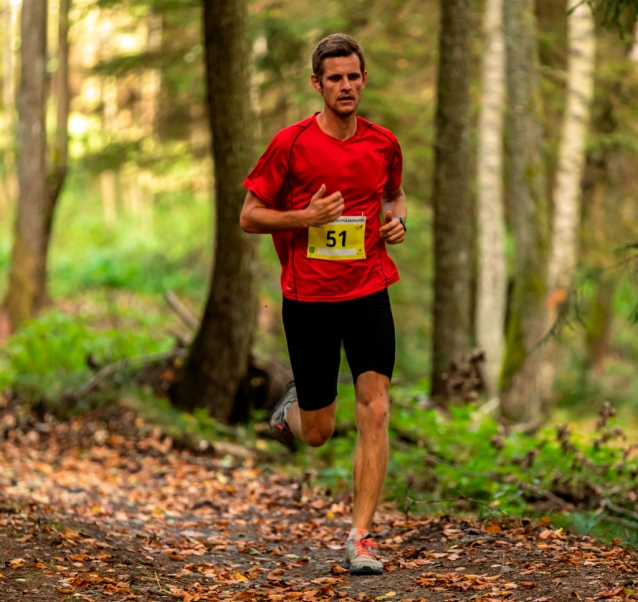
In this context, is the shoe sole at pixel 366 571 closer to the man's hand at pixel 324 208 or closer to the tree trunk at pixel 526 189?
the man's hand at pixel 324 208

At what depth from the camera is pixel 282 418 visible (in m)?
6.05

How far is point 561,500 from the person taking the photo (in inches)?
275

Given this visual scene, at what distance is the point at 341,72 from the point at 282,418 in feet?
7.51

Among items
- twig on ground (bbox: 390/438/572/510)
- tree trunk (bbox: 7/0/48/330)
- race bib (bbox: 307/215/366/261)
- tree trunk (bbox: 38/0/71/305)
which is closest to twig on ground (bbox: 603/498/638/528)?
twig on ground (bbox: 390/438/572/510)

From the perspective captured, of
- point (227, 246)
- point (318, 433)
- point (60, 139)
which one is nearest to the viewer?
point (318, 433)

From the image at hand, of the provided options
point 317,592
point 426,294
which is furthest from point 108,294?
point 317,592

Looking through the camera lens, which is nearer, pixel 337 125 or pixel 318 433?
pixel 337 125

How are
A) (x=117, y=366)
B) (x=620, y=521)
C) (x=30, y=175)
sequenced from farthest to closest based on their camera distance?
(x=30, y=175), (x=117, y=366), (x=620, y=521)

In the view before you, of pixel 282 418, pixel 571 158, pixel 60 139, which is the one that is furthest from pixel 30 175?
pixel 282 418

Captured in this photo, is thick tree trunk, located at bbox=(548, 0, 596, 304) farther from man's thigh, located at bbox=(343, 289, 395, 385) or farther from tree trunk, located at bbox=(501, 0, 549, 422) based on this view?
man's thigh, located at bbox=(343, 289, 395, 385)

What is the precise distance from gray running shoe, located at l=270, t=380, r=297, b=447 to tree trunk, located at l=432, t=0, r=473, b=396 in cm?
513

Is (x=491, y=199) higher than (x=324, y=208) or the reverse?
higher

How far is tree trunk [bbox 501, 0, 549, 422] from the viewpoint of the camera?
13180 mm

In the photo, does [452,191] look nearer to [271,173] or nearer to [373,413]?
[271,173]
